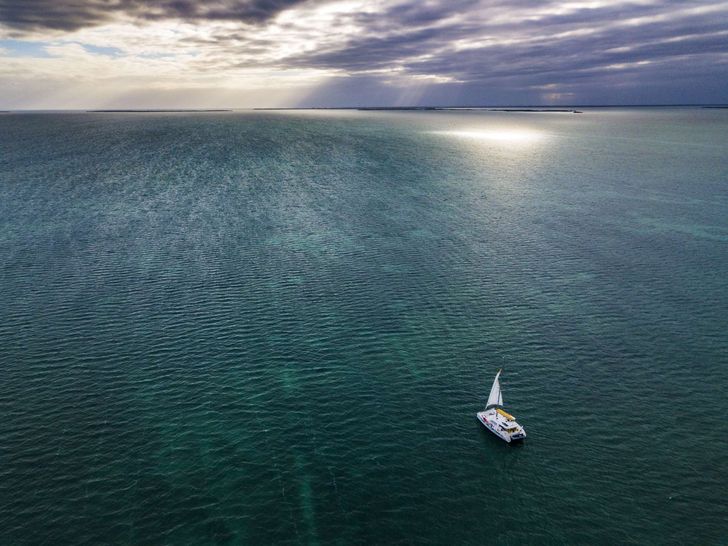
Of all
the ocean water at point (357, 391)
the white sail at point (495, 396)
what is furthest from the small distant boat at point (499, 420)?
the ocean water at point (357, 391)

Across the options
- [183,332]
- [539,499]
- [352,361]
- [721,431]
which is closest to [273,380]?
[352,361]

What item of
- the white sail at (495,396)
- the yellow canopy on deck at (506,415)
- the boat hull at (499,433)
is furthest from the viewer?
the white sail at (495,396)

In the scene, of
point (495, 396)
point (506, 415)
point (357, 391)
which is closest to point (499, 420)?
point (506, 415)

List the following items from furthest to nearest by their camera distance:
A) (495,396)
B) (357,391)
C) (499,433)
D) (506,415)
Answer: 1. (357,391)
2. (495,396)
3. (506,415)
4. (499,433)

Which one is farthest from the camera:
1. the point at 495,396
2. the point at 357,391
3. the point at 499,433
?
the point at 357,391

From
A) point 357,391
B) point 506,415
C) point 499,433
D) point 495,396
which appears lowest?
point 357,391

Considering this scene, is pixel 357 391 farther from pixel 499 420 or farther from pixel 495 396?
pixel 499 420

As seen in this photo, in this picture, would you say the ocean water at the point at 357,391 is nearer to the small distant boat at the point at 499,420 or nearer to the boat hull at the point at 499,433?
the boat hull at the point at 499,433

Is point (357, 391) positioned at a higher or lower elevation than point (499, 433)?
lower
